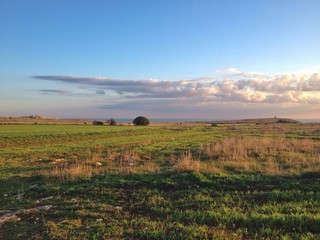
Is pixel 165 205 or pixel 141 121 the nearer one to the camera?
pixel 165 205

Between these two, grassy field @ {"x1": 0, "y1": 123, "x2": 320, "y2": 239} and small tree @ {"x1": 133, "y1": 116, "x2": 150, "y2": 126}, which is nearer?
grassy field @ {"x1": 0, "y1": 123, "x2": 320, "y2": 239}

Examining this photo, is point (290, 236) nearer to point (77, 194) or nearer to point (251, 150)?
point (77, 194)

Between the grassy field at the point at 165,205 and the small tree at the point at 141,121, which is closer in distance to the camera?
the grassy field at the point at 165,205

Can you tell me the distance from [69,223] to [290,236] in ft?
16.3

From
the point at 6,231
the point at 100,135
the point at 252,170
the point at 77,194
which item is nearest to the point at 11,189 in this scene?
the point at 77,194

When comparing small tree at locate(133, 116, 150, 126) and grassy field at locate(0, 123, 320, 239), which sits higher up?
small tree at locate(133, 116, 150, 126)

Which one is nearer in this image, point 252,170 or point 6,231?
point 6,231

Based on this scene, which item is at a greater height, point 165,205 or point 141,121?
point 141,121

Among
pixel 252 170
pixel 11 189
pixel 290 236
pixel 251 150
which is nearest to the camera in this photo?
pixel 290 236

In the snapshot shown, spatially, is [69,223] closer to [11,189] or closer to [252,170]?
[11,189]

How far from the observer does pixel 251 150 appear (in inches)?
907

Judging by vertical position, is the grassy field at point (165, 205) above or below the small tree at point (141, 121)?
below

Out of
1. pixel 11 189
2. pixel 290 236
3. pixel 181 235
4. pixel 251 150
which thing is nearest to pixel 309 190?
pixel 290 236

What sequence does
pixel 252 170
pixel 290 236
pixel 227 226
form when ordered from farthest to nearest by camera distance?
pixel 252 170
pixel 227 226
pixel 290 236
